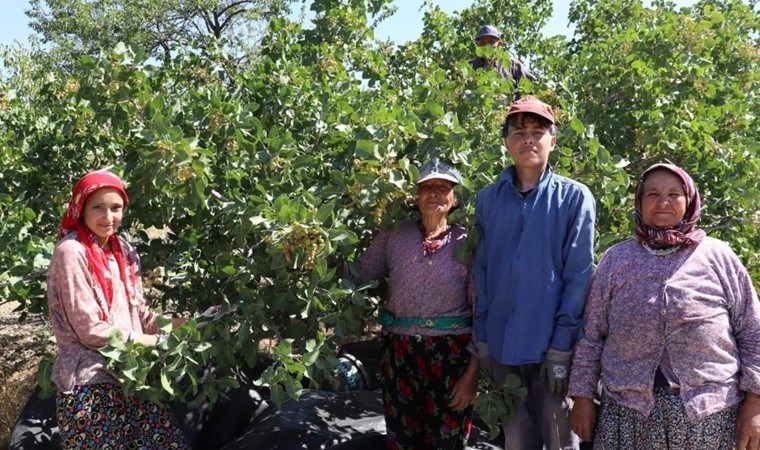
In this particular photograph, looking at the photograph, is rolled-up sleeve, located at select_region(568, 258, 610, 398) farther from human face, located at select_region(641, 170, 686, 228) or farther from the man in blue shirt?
human face, located at select_region(641, 170, 686, 228)

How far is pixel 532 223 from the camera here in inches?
98.7

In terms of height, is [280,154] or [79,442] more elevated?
[280,154]

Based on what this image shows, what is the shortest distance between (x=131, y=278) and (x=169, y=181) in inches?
15.1

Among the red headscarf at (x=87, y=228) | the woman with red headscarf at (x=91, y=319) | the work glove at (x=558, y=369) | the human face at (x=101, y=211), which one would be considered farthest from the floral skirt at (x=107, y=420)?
the work glove at (x=558, y=369)

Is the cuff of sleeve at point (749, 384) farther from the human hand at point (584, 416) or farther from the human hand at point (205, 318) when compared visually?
the human hand at point (205, 318)

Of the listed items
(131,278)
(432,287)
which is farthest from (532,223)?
(131,278)

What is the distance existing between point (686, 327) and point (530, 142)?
2.50 ft

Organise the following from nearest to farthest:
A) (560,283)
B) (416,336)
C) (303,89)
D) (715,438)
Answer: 1. (715,438)
2. (560,283)
3. (416,336)
4. (303,89)

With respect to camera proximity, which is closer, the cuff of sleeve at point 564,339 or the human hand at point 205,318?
the cuff of sleeve at point 564,339

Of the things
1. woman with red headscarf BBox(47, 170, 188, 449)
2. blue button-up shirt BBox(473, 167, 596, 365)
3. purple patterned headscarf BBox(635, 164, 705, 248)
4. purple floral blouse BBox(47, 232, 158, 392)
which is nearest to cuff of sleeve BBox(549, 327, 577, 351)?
blue button-up shirt BBox(473, 167, 596, 365)

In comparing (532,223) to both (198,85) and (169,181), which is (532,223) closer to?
(169,181)

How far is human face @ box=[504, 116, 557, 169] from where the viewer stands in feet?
8.30

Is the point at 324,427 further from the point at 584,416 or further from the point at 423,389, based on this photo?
the point at 584,416

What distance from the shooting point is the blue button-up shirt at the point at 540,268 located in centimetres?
245
